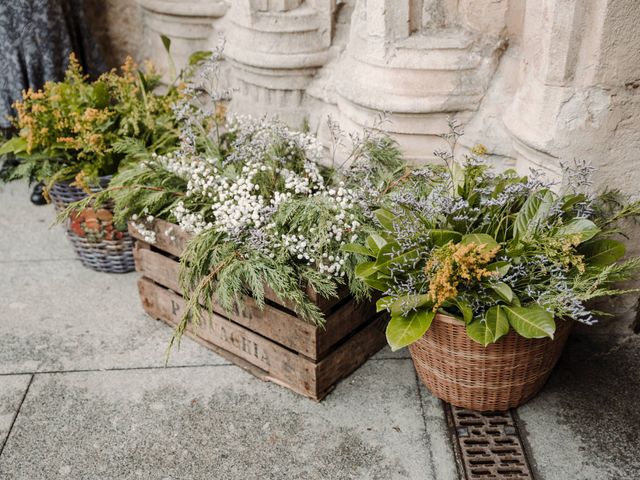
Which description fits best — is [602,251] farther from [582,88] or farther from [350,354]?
[350,354]

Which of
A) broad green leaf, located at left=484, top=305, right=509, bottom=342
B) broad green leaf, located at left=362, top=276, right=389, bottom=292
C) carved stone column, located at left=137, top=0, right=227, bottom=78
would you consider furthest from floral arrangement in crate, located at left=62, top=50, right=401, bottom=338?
carved stone column, located at left=137, top=0, right=227, bottom=78

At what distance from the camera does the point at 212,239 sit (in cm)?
246

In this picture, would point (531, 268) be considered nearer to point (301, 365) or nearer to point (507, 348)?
point (507, 348)

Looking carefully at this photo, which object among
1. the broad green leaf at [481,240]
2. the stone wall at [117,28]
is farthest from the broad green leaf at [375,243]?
the stone wall at [117,28]

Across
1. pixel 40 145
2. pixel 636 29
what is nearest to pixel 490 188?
pixel 636 29

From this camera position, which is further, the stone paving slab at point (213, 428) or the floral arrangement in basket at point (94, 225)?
the floral arrangement in basket at point (94, 225)

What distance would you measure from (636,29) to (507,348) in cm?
108

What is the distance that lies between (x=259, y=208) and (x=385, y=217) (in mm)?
435

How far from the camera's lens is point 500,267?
2068 millimetres

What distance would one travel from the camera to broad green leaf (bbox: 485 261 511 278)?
205 centimetres

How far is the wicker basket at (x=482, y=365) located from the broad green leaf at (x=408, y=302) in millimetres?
114

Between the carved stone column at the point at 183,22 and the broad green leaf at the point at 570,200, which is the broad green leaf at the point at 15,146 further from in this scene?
the broad green leaf at the point at 570,200

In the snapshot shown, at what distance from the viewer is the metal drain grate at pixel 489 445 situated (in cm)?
219

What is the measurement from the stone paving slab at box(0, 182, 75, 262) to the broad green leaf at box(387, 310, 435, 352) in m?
1.94
